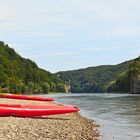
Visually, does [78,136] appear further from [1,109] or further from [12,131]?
[1,109]

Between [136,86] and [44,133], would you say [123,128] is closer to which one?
[44,133]

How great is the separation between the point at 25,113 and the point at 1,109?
2390 mm

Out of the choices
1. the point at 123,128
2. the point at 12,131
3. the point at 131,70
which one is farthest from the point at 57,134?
the point at 131,70

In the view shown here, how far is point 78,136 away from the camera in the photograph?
1048 inches

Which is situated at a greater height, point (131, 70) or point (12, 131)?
point (131, 70)

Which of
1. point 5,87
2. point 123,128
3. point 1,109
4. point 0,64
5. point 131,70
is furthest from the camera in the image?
point 131,70

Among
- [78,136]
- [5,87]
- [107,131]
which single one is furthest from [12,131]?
[5,87]

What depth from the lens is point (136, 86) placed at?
607 feet

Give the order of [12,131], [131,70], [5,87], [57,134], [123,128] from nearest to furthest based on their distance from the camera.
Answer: [12,131] < [57,134] < [123,128] < [5,87] < [131,70]

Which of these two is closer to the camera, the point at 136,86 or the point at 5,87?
the point at 5,87

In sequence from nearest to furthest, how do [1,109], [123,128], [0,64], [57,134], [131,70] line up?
1. [57,134]
2. [1,109]
3. [123,128]
4. [0,64]
5. [131,70]

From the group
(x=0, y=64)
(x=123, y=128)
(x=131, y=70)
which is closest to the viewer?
(x=123, y=128)

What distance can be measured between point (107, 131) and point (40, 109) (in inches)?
250

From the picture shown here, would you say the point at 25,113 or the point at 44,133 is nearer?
the point at 44,133
